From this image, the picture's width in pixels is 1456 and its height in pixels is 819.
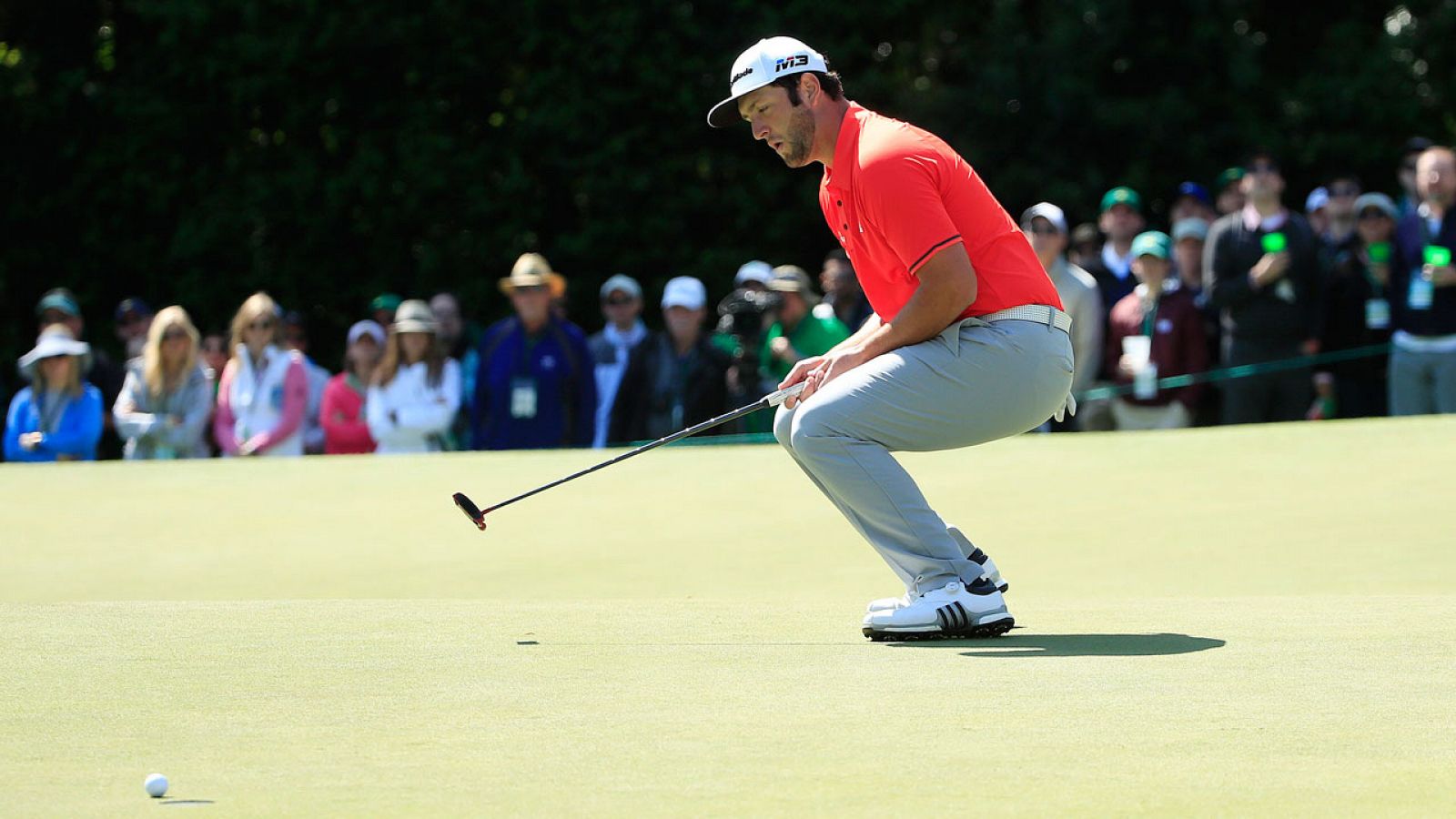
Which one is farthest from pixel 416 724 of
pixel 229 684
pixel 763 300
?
pixel 763 300

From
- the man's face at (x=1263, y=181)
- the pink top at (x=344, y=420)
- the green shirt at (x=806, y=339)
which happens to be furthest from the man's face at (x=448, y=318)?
the man's face at (x=1263, y=181)

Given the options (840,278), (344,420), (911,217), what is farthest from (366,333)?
(911,217)

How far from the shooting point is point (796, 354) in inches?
446

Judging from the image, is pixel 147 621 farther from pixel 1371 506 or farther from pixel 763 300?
pixel 763 300

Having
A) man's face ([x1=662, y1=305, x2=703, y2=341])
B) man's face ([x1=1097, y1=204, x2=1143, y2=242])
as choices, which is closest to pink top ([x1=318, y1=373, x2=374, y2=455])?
man's face ([x1=662, y1=305, x2=703, y2=341])

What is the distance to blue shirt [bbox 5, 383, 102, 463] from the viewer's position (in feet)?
Result: 39.2

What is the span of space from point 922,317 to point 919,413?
0.27m

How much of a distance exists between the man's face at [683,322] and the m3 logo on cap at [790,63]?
6.87 m

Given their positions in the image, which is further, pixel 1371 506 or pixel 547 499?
pixel 547 499

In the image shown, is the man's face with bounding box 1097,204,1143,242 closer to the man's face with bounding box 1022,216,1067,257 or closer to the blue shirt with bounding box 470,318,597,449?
the man's face with bounding box 1022,216,1067,257

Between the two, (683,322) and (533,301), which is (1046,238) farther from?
(533,301)

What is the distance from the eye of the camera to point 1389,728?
3.85m

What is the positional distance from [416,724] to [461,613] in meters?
1.90

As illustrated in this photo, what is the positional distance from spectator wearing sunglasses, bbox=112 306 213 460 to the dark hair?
24.2 feet
